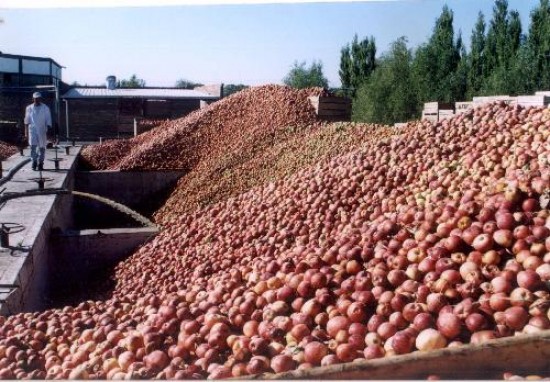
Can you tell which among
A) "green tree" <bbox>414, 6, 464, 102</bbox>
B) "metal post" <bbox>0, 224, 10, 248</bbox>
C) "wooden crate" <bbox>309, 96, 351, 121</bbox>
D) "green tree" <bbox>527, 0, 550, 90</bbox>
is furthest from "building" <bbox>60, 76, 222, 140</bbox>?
"metal post" <bbox>0, 224, 10, 248</bbox>

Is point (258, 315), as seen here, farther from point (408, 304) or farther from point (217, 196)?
point (217, 196)

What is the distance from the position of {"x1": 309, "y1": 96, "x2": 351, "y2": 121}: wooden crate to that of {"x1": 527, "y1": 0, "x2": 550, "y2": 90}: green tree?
38.4ft

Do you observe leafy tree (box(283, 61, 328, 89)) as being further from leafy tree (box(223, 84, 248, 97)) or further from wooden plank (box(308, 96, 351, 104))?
wooden plank (box(308, 96, 351, 104))

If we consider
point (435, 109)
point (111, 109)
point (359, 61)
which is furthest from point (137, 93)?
point (435, 109)

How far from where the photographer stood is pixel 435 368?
1960 mm

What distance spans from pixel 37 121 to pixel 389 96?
802 inches

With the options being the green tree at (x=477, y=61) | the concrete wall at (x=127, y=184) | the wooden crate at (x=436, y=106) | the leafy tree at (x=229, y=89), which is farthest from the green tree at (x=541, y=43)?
the leafy tree at (x=229, y=89)

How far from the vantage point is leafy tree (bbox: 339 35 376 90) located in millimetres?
29578

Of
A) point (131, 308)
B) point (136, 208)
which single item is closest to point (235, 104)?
point (136, 208)

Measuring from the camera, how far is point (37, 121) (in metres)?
10.1

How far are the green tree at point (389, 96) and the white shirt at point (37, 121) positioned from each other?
19.4m

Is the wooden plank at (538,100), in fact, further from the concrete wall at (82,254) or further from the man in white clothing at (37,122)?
the man in white clothing at (37,122)

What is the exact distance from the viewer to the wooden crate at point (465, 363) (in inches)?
76.2

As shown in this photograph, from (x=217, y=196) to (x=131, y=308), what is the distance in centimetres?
545
